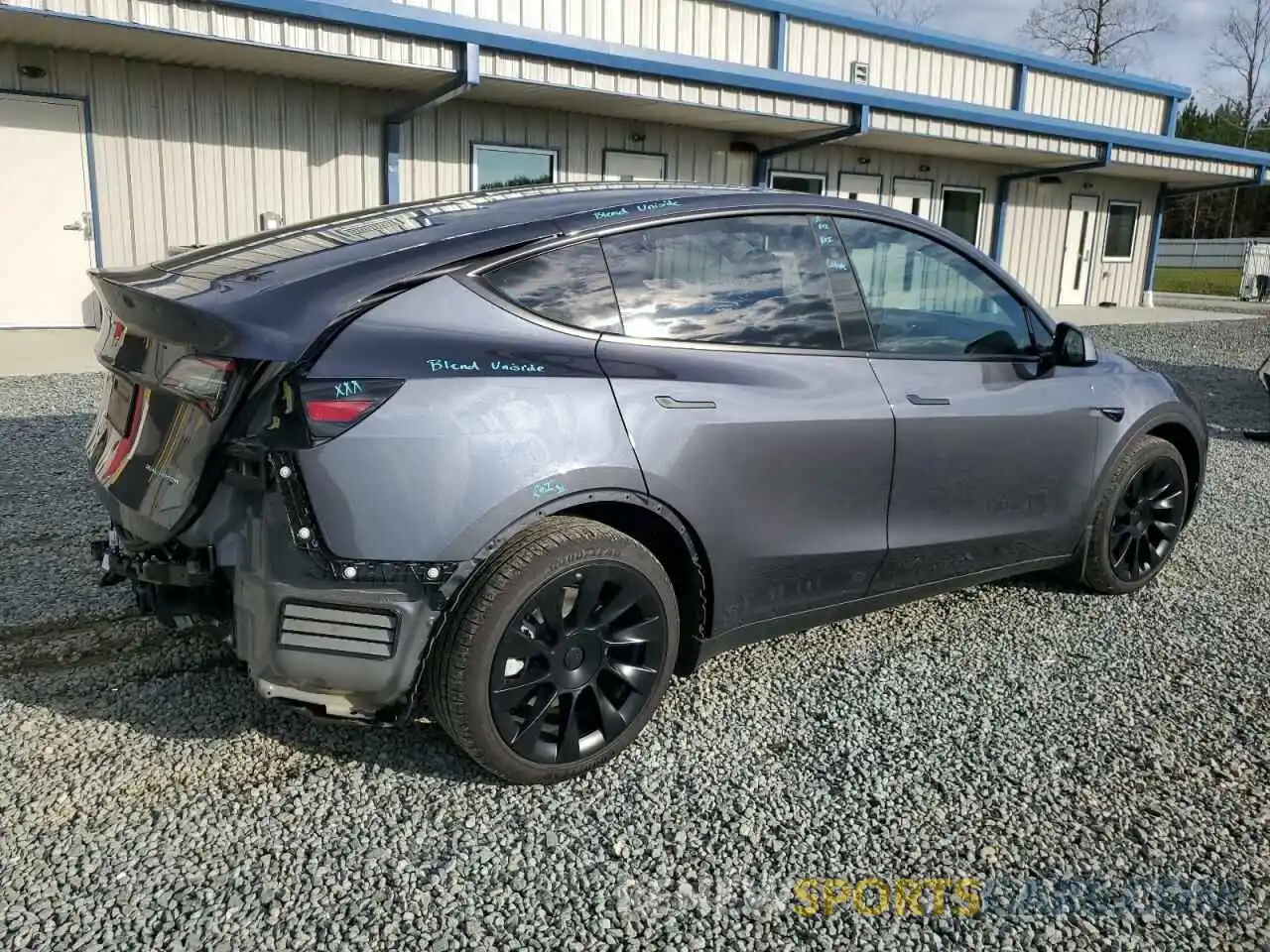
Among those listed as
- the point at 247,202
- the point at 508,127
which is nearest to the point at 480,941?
the point at 247,202

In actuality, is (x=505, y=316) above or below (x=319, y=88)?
below

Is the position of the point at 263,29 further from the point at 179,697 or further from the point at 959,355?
the point at 959,355

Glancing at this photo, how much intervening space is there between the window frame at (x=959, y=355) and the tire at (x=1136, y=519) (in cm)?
71

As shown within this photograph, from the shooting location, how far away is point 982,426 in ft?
11.6

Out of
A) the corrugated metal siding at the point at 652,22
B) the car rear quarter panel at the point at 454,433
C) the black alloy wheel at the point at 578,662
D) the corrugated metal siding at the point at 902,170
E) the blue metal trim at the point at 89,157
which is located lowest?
the black alloy wheel at the point at 578,662

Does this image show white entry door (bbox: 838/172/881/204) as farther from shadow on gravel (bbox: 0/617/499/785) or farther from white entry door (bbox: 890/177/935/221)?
shadow on gravel (bbox: 0/617/499/785)

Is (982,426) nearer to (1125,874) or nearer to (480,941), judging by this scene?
(1125,874)

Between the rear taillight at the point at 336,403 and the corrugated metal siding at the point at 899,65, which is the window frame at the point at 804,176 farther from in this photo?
the rear taillight at the point at 336,403

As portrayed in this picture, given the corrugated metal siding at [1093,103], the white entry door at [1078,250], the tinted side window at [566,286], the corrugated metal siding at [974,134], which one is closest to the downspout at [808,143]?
the corrugated metal siding at [974,134]

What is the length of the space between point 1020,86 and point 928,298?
17.6 m

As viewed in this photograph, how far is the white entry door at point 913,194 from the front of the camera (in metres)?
17.2

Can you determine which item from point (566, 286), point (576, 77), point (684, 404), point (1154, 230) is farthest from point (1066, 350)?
point (1154, 230)

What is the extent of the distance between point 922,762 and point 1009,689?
0.67 metres

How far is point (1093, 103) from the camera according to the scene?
20.4 meters
